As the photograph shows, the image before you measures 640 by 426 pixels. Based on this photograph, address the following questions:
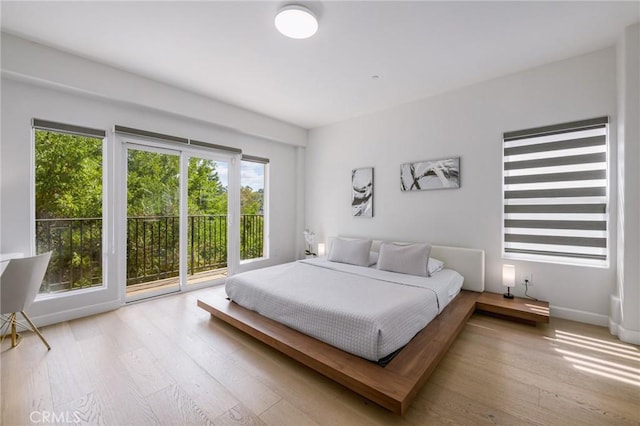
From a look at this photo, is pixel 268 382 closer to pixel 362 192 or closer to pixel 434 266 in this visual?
pixel 434 266

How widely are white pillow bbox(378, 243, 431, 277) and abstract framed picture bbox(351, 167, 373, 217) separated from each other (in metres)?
1.07

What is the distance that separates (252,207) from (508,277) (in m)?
3.96

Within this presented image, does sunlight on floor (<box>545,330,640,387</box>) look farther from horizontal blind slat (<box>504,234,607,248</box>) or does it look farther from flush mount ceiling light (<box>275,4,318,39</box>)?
flush mount ceiling light (<box>275,4,318,39</box>)

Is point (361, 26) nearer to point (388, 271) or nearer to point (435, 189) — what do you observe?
point (435, 189)

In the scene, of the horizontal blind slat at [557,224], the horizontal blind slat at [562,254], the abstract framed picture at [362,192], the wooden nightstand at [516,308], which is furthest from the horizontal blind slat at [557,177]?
the abstract framed picture at [362,192]

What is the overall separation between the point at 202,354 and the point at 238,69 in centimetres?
299

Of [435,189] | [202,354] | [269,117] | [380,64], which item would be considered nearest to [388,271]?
[435,189]

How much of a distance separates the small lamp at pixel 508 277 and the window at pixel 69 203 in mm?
4865

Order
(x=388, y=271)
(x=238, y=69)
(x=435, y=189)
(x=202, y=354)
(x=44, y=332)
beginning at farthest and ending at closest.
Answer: (x=435, y=189) < (x=388, y=271) < (x=238, y=69) < (x=44, y=332) < (x=202, y=354)

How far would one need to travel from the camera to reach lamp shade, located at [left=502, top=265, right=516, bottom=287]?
3.07 meters

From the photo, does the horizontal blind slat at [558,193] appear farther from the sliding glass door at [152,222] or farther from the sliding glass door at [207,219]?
the sliding glass door at [152,222]

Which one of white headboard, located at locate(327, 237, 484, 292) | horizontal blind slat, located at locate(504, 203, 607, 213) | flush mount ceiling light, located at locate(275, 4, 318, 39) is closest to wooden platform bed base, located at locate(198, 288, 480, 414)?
white headboard, located at locate(327, 237, 484, 292)

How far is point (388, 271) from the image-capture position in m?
3.39

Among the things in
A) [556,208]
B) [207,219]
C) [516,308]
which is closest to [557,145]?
[556,208]
